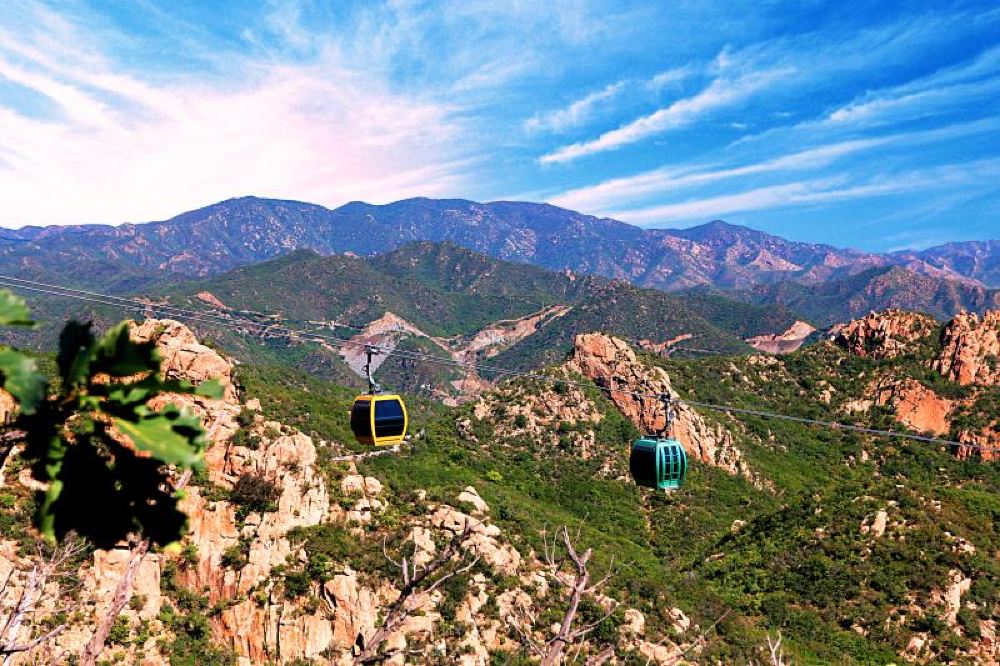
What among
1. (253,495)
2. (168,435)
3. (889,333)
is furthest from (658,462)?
(889,333)

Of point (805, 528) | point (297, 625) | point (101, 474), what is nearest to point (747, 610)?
point (805, 528)

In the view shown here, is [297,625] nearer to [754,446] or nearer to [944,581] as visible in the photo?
[944,581]

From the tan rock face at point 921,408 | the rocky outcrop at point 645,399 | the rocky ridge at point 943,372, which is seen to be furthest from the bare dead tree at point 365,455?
the tan rock face at point 921,408

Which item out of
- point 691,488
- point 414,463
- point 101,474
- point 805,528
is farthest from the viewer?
point 691,488

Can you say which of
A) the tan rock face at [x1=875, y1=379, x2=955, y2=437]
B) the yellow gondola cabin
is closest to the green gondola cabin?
the yellow gondola cabin

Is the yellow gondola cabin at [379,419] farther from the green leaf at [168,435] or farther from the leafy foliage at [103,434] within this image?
the green leaf at [168,435]

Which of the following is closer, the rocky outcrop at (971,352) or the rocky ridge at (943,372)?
the rocky ridge at (943,372)
